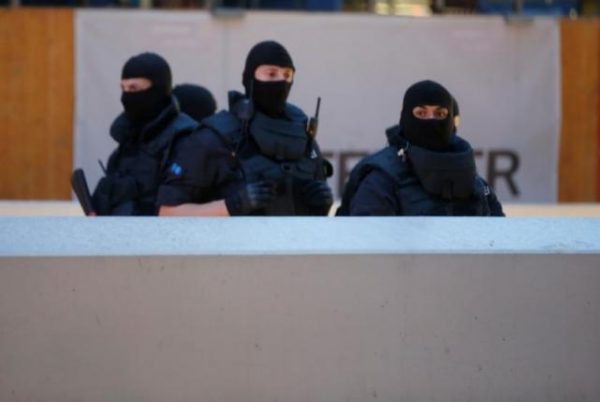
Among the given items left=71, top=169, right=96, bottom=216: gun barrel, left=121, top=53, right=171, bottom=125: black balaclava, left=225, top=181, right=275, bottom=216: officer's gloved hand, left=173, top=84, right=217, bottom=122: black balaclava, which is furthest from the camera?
left=173, top=84, right=217, bottom=122: black balaclava

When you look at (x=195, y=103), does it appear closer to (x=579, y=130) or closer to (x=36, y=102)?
(x=36, y=102)

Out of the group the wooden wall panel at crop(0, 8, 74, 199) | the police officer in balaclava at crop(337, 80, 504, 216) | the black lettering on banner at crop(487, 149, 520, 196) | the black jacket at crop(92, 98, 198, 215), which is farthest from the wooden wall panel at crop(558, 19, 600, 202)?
the police officer in balaclava at crop(337, 80, 504, 216)

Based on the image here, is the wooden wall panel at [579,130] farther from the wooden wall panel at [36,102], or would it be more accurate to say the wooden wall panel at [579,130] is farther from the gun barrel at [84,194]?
the gun barrel at [84,194]

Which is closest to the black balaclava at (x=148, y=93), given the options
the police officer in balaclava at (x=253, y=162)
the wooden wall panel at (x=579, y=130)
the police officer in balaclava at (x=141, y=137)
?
the police officer in balaclava at (x=141, y=137)

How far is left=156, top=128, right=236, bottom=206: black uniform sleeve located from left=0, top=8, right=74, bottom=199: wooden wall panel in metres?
6.43

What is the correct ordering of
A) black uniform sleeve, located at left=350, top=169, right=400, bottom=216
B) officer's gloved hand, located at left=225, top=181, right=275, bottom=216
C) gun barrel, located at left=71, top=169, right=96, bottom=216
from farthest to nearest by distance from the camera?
gun barrel, located at left=71, top=169, right=96, bottom=216
officer's gloved hand, located at left=225, top=181, right=275, bottom=216
black uniform sleeve, located at left=350, top=169, right=400, bottom=216

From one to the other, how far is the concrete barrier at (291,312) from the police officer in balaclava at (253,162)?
1.50m

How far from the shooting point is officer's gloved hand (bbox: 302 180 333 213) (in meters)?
6.60

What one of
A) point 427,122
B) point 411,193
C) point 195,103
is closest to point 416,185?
point 411,193

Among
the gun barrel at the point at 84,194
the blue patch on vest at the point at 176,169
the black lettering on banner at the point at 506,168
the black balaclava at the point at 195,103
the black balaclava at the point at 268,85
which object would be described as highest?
the black balaclava at the point at 268,85

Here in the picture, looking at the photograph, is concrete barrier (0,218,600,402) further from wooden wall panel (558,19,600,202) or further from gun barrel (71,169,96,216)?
wooden wall panel (558,19,600,202)

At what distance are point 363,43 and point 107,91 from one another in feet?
7.48

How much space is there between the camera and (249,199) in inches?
251

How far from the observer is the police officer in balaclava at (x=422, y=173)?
6.13 metres
